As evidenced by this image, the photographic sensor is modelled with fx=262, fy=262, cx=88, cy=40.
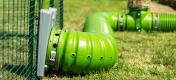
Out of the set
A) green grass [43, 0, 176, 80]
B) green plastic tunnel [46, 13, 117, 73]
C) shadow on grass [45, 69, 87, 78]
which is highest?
green plastic tunnel [46, 13, 117, 73]

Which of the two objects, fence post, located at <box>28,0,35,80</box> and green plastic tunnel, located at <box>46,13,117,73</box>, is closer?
fence post, located at <box>28,0,35,80</box>

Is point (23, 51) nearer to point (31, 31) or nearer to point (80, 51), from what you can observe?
point (31, 31)

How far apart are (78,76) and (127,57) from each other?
1.30m


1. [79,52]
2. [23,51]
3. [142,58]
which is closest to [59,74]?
[79,52]

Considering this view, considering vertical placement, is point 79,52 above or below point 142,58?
above

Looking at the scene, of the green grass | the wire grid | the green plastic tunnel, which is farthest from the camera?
the green grass

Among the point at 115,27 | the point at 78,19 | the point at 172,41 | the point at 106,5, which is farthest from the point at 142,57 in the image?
the point at 106,5

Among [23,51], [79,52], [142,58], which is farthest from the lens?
Answer: [142,58]

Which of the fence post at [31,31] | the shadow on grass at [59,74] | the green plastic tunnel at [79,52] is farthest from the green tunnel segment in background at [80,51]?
the fence post at [31,31]

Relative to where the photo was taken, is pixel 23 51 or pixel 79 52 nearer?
pixel 23 51

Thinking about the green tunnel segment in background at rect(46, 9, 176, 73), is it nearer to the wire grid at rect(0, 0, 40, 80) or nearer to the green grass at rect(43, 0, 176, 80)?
the green grass at rect(43, 0, 176, 80)

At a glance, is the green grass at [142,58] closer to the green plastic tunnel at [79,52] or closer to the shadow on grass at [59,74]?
the shadow on grass at [59,74]

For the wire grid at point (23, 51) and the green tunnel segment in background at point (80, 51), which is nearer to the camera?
the wire grid at point (23, 51)

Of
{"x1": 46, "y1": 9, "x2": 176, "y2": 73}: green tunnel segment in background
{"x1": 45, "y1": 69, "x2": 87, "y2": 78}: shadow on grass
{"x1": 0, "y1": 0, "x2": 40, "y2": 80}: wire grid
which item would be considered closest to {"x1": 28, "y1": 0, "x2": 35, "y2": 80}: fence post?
{"x1": 0, "y1": 0, "x2": 40, "y2": 80}: wire grid
